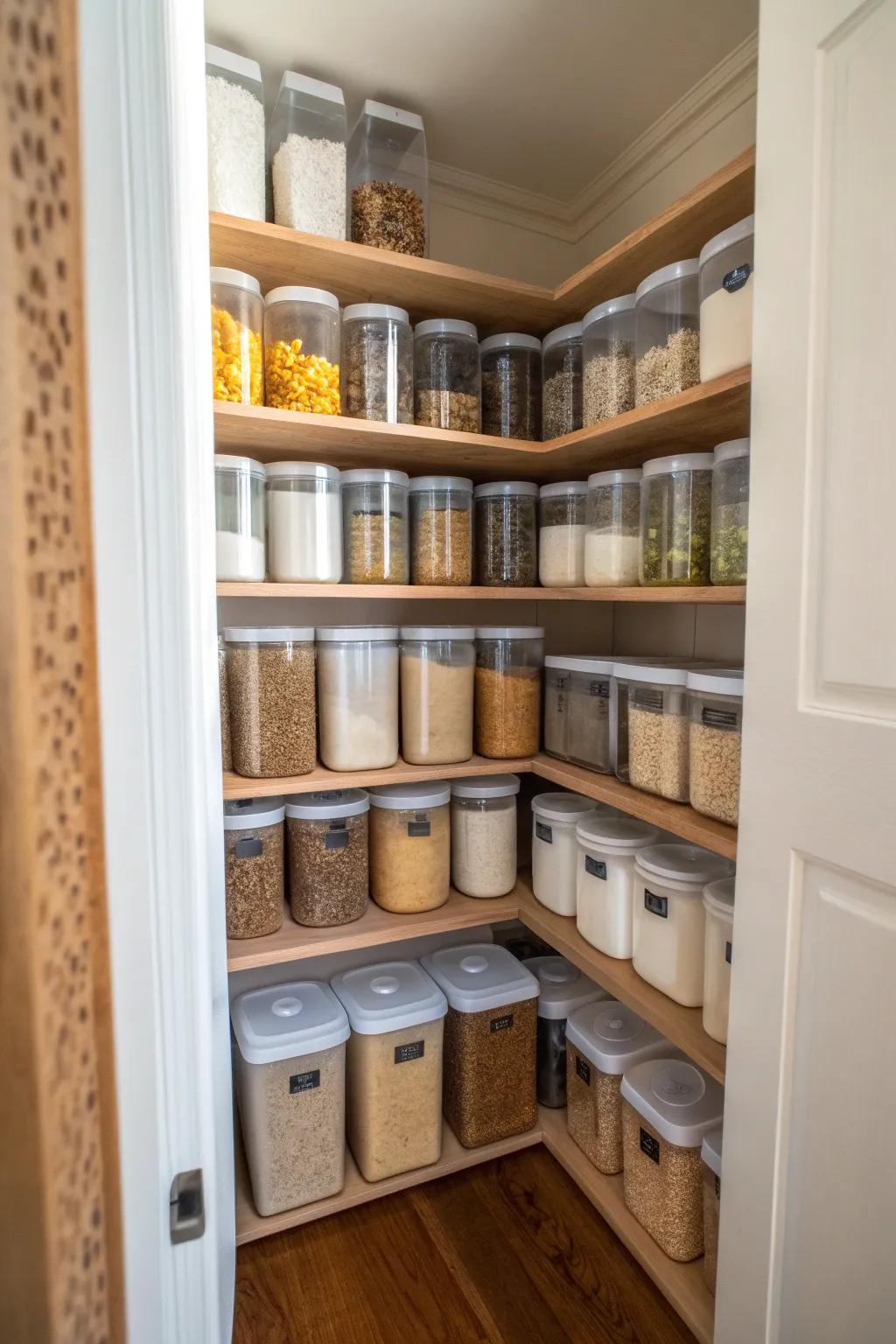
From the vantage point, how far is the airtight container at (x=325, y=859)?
4.71ft

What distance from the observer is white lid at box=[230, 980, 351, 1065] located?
1.33 meters

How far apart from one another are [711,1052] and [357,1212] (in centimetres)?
90

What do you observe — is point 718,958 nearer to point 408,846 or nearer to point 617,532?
point 408,846

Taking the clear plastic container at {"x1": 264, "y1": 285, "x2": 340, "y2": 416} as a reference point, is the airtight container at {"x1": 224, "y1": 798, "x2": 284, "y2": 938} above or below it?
below

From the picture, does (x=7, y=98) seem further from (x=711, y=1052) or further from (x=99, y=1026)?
(x=711, y=1052)

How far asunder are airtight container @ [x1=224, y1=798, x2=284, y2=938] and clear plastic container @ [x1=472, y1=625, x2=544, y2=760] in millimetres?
516

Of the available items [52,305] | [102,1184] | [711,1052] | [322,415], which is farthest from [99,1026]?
[322,415]

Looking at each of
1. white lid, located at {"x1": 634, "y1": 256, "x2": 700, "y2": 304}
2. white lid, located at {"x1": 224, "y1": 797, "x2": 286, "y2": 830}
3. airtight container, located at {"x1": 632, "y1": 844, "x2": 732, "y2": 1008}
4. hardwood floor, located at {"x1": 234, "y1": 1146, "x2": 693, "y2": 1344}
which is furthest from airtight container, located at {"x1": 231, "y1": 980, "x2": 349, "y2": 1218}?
white lid, located at {"x1": 634, "y1": 256, "x2": 700, "y2": 304}

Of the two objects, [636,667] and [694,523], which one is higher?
[694,523]

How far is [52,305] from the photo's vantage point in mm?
216

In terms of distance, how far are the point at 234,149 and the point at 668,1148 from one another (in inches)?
77.6

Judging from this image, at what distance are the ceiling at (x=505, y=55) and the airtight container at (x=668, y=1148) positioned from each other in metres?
2.02

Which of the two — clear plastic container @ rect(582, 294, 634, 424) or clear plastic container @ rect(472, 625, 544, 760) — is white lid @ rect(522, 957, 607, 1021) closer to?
clear plastic container @ rect(472, 625, 544, 760)

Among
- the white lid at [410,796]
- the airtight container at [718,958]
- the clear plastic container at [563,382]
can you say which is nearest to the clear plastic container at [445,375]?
the clear plastic container at [563,382]
